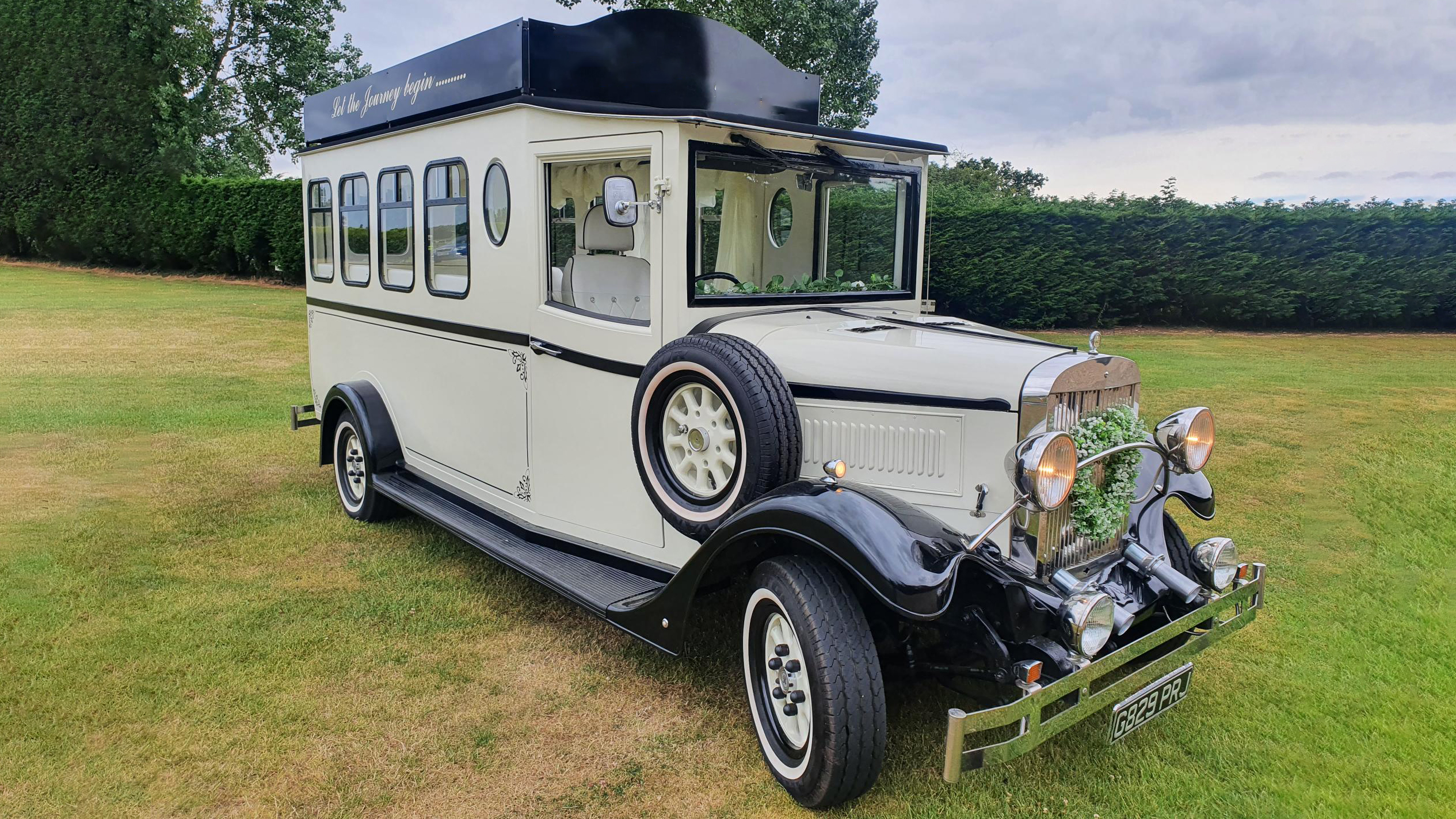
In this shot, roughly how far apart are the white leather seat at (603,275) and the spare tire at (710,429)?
761mm

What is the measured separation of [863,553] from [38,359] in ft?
46.8

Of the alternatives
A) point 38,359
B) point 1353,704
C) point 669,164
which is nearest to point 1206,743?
point 1353,704

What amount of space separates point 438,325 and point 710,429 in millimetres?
2417

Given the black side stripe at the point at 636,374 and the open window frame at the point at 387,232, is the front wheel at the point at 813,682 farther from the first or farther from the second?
the open window frame at the point at 387,232

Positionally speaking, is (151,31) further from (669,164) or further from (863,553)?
A: (863,553)

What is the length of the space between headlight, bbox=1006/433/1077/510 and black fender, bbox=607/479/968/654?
0.96ft

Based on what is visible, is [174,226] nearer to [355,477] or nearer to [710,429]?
[355,477]

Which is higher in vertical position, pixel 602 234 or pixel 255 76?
pixel 255 76

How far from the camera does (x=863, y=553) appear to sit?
3.00 metres

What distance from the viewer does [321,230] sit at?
22.9 feet

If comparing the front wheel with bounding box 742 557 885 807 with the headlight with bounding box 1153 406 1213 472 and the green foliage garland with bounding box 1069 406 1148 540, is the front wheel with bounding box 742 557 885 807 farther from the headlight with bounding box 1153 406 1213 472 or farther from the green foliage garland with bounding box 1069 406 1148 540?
the headlight with bounding box 1153 406 1213 472

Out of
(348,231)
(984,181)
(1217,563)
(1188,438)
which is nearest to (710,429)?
(1188,438)

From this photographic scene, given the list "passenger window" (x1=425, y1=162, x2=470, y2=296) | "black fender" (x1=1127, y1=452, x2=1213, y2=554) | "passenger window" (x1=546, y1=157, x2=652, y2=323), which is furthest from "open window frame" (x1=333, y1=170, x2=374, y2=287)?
"black fender" (x1=1127, y1=452, x2=1213, y2=554)

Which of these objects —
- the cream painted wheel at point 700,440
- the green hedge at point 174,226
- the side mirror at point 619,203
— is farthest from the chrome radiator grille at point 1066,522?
the green hedge at point 174,226
